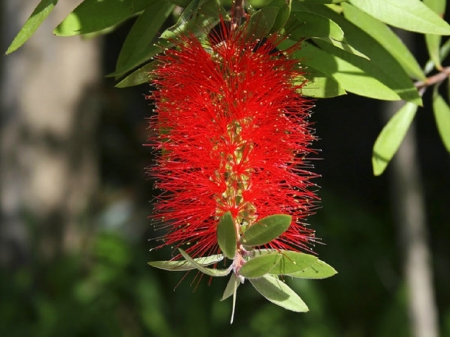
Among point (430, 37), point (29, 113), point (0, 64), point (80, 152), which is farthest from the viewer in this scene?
point (80, 152)

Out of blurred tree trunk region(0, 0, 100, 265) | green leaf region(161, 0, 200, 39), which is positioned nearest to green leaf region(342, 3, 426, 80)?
green leaf region(161, 0, 200, 39)

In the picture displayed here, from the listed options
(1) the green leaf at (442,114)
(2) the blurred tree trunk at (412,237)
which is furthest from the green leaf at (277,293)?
(2) the blurred tree trunk at (412,237)

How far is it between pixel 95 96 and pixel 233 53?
4.00 m

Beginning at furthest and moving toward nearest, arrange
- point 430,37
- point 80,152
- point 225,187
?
point 80,152 < point 430,37 < point 225,187

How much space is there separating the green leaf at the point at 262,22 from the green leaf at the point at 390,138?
348 mm

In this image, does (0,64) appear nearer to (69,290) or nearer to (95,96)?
(95,96)

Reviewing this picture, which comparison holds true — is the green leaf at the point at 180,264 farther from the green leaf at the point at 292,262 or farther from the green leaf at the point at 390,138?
the green leaf at the point at 390,138

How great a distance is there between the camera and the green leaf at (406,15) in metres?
0.88

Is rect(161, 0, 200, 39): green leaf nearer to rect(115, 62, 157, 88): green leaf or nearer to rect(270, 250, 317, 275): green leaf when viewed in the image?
rect(115, 62, 157, 88): green leaf

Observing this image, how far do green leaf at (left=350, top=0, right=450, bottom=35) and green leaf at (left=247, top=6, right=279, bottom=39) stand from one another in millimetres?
106

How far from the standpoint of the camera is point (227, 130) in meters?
0.91

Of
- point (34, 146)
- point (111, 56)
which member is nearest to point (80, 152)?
point (34, 146)

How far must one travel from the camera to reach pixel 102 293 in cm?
423

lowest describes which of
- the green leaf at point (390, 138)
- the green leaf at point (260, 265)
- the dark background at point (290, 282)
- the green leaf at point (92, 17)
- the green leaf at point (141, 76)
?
the dark background at point (290, 282)
